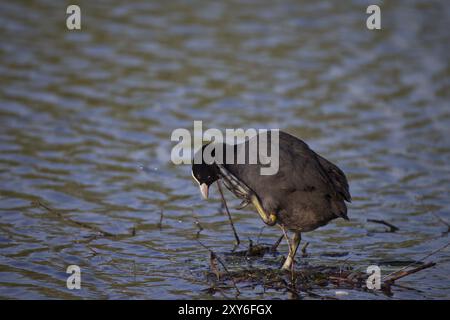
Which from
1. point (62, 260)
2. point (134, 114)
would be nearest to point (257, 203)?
point (62, 260)

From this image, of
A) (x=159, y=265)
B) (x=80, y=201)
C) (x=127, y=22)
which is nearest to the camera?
(x=159, y=265)

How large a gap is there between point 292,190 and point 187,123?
369cm

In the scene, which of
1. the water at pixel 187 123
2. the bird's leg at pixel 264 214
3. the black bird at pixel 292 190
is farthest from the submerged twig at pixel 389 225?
the bird's leg at pixel 264 214

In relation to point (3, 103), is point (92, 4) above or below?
above

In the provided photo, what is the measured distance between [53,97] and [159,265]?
14.1 ft

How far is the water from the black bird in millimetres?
562

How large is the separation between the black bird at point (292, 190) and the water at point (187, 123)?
0.56 metres

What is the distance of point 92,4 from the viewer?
40.1 feet

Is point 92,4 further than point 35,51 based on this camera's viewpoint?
Yes

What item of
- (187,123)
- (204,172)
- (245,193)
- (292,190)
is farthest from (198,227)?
(187,123)

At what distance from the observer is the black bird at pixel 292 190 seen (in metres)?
5.64

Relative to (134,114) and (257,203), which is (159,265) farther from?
(134,114)

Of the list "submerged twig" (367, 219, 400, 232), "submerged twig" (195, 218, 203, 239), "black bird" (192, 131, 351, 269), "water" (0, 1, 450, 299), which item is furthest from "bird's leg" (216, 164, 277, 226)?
"submerged twig" (367, 219, 400, 232)

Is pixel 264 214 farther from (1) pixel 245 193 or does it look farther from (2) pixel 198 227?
(2) pixel 198 227
